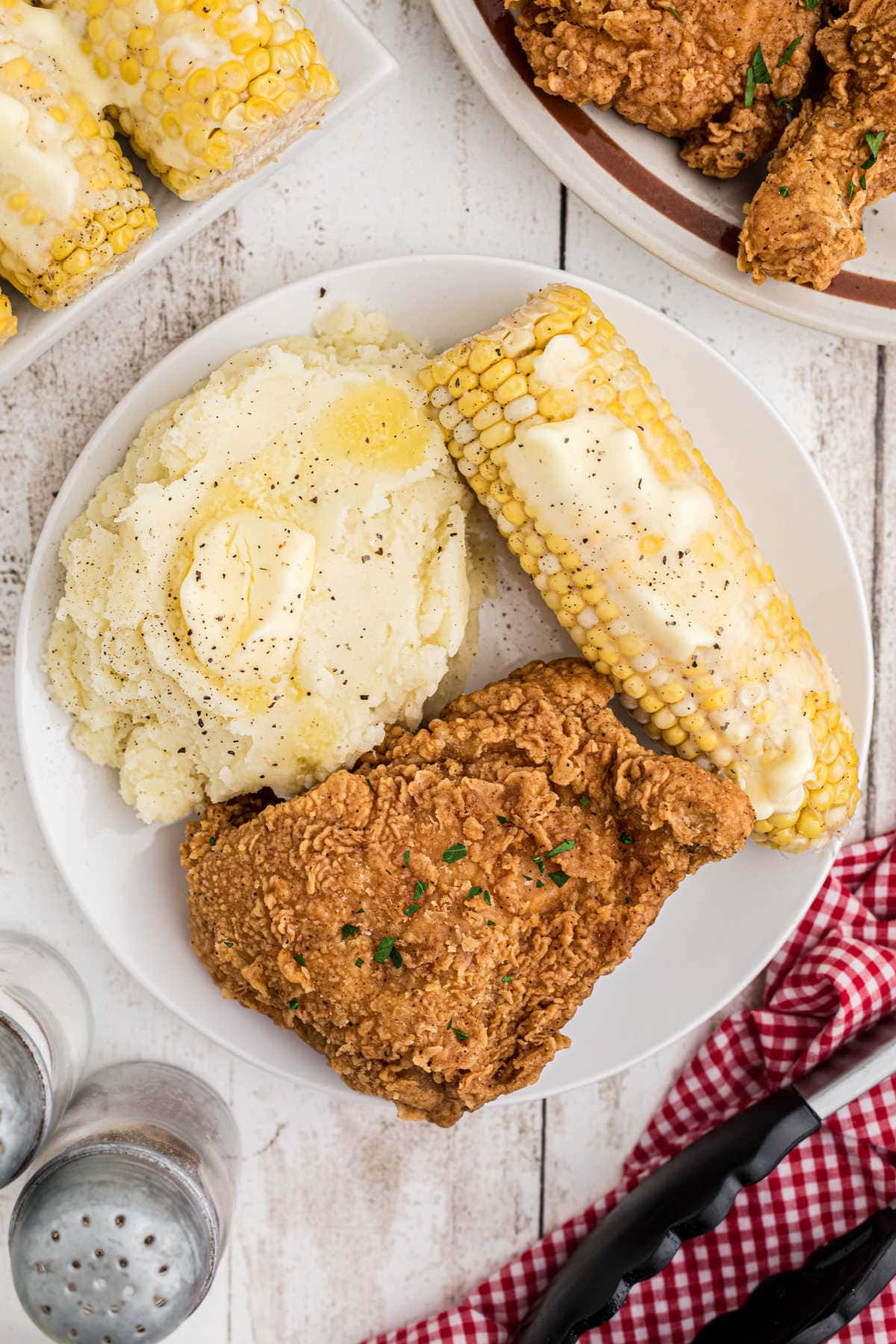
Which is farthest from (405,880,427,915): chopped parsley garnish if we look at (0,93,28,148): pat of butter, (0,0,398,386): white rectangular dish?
(0,93,28,148): pat of butter

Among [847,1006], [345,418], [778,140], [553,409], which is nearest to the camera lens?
[553,409]

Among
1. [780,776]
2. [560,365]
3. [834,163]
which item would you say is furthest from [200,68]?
[780,776]

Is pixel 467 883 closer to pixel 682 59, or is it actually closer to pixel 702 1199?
pixel 702 1199

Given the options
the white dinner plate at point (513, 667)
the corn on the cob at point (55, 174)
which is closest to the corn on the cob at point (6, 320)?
the corn on the cob at point (55, 174)

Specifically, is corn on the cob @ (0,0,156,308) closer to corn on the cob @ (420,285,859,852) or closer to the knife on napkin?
corn on the cob @ (420,285,859,852)

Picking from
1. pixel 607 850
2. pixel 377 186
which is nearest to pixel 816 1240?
pixel 607 850

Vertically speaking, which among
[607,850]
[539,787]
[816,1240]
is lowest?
[816,1240]

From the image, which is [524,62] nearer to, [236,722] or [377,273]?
[377,273]
